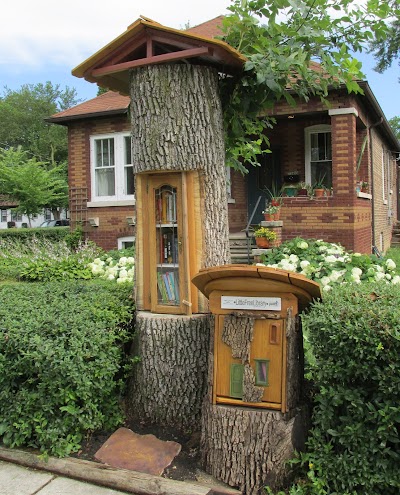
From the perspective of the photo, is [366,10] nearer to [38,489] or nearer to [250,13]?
[250,13]

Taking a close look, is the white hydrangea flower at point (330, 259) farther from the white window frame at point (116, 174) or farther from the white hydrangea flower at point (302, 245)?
the white window frame at point (116, 174)

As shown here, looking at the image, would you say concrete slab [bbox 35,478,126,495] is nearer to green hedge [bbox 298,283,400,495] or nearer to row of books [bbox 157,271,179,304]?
green hedge [bbox 298,283,400,495]

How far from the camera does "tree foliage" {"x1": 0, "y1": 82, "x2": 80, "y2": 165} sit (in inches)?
1909

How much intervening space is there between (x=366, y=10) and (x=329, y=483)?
11.6ft

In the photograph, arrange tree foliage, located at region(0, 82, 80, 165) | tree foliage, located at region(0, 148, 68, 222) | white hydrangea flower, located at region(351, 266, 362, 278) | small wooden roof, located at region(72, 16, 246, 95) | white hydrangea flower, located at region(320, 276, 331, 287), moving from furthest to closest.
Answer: tree foliage, located at region(0, 82, 80, 165), tree foliage, located at region(0, 148, 68, 222), white hydrangea flower, located at region(351, 266, 362, 278), white hydrangea flower, located at region(320, 276, 331, 287), small wooden roof, located at region(72, 16, 246, 95)

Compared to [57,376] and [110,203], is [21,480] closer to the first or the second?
[57,376]

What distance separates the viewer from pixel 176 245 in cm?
401

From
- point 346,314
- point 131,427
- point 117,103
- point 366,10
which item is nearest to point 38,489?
point 131,427

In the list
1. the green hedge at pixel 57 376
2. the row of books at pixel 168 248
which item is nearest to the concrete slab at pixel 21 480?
the green hedge at pixel 57 376

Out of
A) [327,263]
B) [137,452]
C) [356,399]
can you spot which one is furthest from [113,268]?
[356,399]

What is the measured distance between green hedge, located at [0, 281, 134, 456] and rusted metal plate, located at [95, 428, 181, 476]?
17cm

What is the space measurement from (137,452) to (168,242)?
1594 millimetres

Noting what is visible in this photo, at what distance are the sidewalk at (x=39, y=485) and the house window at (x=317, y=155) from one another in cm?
1079

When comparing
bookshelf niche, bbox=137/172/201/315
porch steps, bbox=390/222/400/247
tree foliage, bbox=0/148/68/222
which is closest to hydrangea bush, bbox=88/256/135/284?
bookshelf niche, bbox=137/172/201/315
